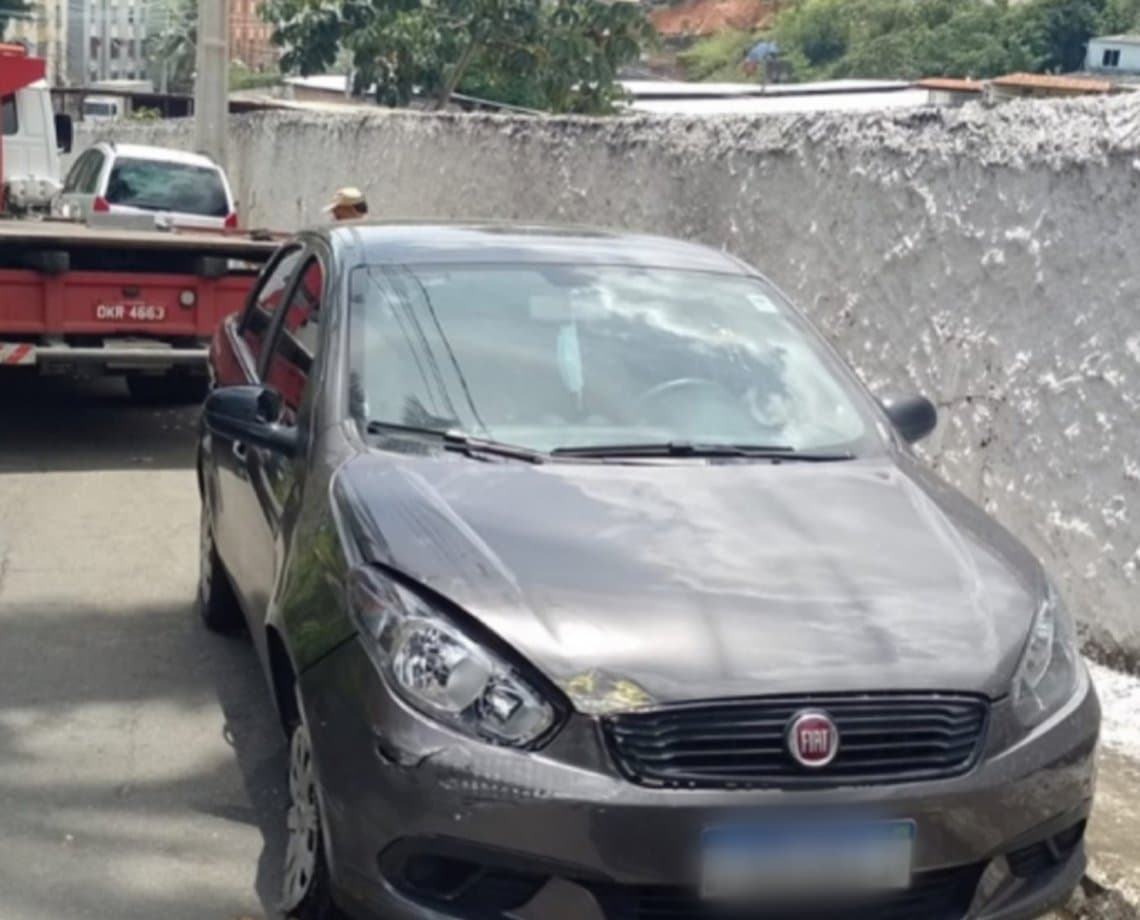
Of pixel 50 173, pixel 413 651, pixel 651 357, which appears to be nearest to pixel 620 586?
pixel 413 651

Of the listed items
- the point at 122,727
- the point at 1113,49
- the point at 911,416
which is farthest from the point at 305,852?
the point at 1113,49

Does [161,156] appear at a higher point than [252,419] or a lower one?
lower

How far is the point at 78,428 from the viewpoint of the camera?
11.2 meters

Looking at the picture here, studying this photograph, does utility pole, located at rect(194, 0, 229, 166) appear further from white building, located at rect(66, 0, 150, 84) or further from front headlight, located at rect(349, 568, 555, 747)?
white building, located at rect(66, 0, 150, 84)

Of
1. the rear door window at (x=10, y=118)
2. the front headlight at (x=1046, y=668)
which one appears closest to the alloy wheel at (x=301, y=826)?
the front headlight at (x=1046, y=668)

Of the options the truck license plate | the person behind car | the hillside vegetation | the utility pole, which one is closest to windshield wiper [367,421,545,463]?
the truck license plate

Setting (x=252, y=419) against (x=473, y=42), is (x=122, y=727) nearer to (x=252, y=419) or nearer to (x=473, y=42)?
(x=252, y=419)

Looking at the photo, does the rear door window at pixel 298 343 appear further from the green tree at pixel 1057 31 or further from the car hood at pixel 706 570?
the green tree at pixel 1057 31

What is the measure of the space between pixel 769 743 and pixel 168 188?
15093 millimetres

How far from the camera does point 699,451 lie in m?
4.52

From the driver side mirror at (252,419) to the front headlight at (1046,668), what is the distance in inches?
77.9

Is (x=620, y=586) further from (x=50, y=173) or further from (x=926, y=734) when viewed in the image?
(x=50, y=173)

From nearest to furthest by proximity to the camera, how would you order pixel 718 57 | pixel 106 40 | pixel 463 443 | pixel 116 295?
pixel 463 443 → pixel 116 295 → pixel 718 57 → pixel 106 40

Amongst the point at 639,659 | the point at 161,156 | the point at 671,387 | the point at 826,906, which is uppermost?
the point at 671,387
